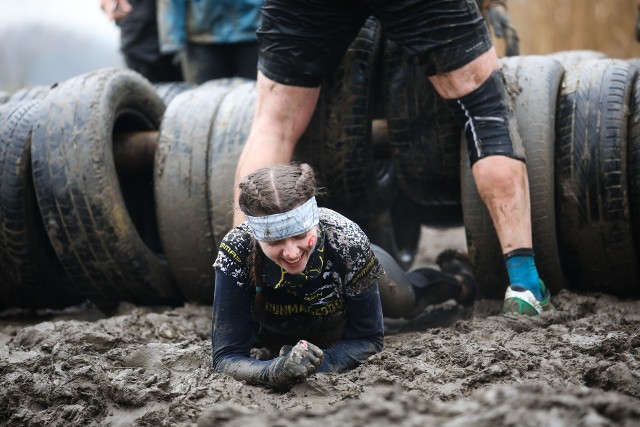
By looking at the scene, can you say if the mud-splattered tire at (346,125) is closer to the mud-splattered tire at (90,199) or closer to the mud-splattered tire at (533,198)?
the mud-splattered tire at (533,198)

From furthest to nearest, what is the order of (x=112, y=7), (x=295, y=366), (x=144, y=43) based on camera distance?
(x=144, y=43), (x=112, y=7), (x=295, y=366)

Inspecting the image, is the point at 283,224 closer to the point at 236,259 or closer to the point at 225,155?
the point at 236,259

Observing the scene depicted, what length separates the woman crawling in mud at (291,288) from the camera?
2.76 metres

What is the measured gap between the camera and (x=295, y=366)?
266cm

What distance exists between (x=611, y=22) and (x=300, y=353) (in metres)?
7.13

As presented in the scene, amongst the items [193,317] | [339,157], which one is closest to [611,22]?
[339,157]

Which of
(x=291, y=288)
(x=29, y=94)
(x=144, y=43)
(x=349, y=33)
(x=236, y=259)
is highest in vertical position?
(x=349, y=33)

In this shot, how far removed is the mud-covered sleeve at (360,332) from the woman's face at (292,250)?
305 millimetres

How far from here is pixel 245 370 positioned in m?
2.83

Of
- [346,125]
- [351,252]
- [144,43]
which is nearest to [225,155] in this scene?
[346,125]

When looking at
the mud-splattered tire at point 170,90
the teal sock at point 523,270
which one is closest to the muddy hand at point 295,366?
the teal sock at point 523,270

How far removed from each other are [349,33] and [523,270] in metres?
1.26

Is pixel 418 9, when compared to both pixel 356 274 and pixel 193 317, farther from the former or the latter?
pixel 193 317

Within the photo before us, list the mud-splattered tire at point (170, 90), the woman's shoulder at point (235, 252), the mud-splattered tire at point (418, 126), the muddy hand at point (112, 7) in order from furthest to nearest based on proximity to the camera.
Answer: the mud-splattered tire at point (170, 90)
the muddy hand at point (112, 7)
the mud-splattered tire at point (418, 126)
the woman's shoulder at point (235, 252)
